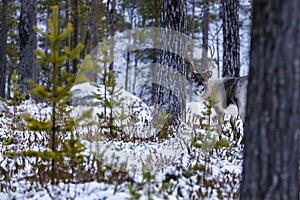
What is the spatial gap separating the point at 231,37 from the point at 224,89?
8.27 ft

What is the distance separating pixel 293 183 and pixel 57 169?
3.01 metres

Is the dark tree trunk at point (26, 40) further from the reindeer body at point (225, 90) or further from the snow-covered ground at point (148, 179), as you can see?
the snow-covered ground at point (148, 179)

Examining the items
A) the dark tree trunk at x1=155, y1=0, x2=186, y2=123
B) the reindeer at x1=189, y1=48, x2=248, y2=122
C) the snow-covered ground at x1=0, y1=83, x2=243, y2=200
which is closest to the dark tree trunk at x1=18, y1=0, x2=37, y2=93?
the dark tree trunk at x1=155, y1=0, x2=186, y2=123

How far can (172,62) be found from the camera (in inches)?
349

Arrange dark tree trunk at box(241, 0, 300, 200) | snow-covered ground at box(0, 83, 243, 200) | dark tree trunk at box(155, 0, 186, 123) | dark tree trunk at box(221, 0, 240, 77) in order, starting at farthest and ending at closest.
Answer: dark tree trunk at box(221, 0, 240, 77) → dark tree trunk at box(155, 0, 186, 123) → snow-covered ground at box(0, 83, 243, 200) → dark tree trunk at box(241, 0, 300, 200)

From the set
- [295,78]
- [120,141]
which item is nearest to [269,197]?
[295,78]

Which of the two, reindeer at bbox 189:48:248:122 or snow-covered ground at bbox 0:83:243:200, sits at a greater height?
reindeer at bbox 189:48:248:122

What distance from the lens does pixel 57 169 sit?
17.3ft

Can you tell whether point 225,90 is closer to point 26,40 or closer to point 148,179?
point 148,179

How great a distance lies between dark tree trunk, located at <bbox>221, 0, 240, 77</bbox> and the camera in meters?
10.4

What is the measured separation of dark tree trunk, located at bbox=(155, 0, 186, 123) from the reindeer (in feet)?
1.26

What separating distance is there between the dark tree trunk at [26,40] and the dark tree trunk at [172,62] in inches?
296

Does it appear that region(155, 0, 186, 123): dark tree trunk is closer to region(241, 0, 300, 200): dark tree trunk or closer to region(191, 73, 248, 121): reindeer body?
region(191, 73, 248, 121): reindeer body

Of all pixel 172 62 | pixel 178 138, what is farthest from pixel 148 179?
pixel 172 62
